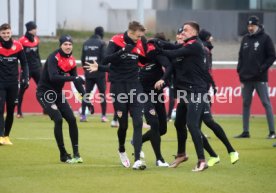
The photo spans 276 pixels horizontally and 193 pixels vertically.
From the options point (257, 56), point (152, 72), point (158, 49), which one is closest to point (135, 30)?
point (158, 49)

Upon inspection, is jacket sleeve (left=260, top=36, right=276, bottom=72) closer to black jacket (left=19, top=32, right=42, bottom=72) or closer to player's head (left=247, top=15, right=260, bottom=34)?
player's head (left=247, top=15, right=260, bottom=34)

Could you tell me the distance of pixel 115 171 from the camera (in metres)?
13.9

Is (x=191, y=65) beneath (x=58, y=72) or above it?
above

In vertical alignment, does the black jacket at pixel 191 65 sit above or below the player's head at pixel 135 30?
below

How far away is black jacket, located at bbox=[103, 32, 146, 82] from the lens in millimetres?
14148

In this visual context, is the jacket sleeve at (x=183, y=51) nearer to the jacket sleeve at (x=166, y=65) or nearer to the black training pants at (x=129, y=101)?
the jacket sleeve at (x=166, y=65)

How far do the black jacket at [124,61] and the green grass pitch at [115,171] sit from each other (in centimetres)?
140

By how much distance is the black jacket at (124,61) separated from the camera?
557 inches

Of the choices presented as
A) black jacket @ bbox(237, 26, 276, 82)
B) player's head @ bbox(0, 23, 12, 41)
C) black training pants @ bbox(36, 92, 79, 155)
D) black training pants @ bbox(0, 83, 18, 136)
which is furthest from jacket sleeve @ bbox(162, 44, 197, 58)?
black jacket @ bbox(237, 26, 276, 82)

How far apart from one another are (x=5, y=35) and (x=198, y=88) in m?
4.79

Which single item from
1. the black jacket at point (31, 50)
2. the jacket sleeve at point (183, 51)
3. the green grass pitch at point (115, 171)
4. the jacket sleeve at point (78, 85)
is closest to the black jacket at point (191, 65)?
the jacket sleeve at point (183, 51)

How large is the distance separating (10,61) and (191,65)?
184 inches

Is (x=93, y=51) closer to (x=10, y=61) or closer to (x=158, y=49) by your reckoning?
(x=10, y=61)

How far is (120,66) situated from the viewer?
46.6 ft
